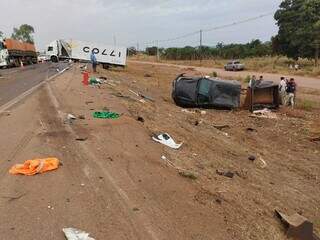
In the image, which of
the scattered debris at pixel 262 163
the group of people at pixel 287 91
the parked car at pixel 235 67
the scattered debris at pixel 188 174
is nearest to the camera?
the scattered debris at pixel 188 174

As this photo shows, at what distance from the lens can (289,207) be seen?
9695 mm

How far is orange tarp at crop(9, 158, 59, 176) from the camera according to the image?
852 centimetres

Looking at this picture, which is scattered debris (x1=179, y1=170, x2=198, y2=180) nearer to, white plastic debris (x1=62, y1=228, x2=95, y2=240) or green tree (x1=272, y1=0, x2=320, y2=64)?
white plastic debris (x1=62, y1=228, x2=95, y2=240)

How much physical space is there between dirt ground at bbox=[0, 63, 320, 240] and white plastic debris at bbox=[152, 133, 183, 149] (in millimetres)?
221

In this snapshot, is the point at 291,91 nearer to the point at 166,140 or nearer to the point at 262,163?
the point at 262,163

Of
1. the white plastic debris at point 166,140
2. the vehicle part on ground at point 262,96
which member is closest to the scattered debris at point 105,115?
the white plastic debris at point 166,140

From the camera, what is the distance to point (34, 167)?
866cm

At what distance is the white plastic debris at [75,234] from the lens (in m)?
6.19

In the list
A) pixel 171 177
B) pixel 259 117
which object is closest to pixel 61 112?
pixel 171 177

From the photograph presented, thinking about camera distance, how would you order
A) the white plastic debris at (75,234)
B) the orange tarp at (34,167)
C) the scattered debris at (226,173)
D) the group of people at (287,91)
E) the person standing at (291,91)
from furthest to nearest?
1. the group of people at (287,91)
2. the person standing at (291,91)
3. the scattered debris at (226,173)
4. the orange tarp at (34,167)
5. the white plastic debris at (75,234)

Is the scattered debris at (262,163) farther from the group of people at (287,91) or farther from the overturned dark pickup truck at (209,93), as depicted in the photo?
the group of people at (287,91)

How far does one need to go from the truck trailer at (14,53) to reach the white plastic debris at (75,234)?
47.1 meters

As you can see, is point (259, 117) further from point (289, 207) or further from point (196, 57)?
point (196, 57)

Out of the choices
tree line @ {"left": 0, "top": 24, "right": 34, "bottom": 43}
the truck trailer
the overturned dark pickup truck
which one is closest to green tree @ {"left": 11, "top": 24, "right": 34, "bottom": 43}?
tree line @ {"left": 0, "top": 24, "right": 34, "bottom": 43}
